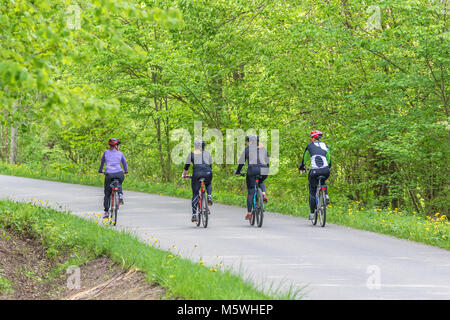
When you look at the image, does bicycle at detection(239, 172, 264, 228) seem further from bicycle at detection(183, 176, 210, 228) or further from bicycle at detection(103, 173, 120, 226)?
bicycle at detection(103, 173, 120, 226)

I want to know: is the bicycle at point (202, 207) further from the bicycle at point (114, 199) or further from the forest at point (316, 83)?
the forest at point (316, 83)

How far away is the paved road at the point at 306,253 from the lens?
776 cm

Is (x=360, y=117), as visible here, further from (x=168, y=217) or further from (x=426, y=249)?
(x=426, y=249)

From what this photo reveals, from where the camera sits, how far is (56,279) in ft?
30.8

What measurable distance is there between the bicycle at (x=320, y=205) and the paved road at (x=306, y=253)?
0.30 meters

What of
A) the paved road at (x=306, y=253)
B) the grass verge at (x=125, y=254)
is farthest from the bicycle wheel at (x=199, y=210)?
the grass verge at (x=125, y=254)

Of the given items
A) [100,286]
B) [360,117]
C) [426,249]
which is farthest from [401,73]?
[100,286]

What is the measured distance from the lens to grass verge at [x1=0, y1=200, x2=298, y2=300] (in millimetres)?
6764

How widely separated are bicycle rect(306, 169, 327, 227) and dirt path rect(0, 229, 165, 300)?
6.11 metres

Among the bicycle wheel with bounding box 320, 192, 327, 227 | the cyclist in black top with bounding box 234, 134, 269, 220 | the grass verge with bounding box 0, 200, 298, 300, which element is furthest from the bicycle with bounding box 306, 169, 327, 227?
the grass verge with bounding box 0, 200, 298, 300

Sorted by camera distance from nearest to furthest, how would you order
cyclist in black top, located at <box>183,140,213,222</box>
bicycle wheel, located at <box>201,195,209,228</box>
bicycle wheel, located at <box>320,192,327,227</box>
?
cyclist in black top, located at <box>183,140,213,222</box> < bicycle wheel, located at <box>201,195,209,228</box> < bicycle wheel, located at <box>320,192,327,227</box>

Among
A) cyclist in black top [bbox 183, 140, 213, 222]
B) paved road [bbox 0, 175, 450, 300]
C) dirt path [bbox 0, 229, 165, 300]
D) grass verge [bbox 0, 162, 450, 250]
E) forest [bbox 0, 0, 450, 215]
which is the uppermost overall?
forest [bbox 0, 0, 450, 215]

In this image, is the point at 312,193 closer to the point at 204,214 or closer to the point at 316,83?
the point at 204,214

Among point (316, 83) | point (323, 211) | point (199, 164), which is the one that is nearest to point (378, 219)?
point (323, 211)
